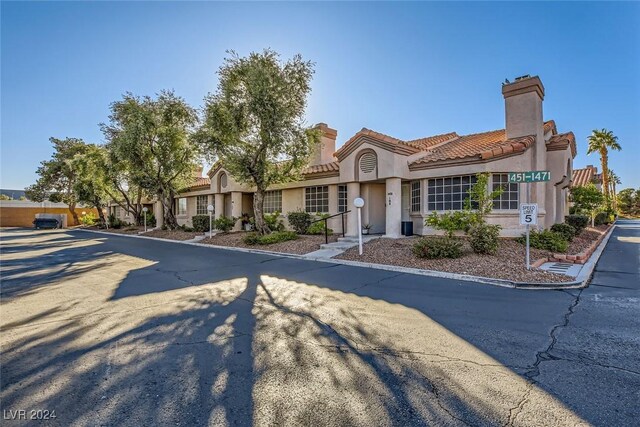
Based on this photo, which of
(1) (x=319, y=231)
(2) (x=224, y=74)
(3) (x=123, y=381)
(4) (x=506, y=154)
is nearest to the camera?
(3) (x=123, y=381)

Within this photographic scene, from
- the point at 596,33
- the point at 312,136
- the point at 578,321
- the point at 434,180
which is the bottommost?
the point at 578,321

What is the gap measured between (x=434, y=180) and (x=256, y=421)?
13.0 metres

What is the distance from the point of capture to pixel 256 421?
269 cm

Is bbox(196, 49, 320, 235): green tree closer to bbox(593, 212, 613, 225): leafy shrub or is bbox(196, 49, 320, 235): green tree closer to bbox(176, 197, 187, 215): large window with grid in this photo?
bbox(176, 197, 187, 215): large window with grid

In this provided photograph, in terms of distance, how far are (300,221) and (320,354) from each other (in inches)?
560

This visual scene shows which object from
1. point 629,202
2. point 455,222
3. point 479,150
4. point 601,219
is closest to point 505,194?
point 479,150

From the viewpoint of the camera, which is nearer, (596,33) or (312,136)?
(596,33)

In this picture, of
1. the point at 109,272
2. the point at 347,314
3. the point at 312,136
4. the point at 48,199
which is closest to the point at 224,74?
the point at 312,136

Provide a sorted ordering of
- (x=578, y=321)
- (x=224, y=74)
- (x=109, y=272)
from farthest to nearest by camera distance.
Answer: (x=224, y=74) < (x=109, y=272) < (x=578, y=321)

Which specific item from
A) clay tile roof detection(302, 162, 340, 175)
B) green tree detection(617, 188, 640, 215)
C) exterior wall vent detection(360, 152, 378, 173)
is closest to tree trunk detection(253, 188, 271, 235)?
clay tile roof detection(302, 162, 340, 175)

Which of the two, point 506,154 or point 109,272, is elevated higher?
point 506,154

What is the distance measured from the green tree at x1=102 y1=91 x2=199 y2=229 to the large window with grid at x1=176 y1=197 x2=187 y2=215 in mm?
3895

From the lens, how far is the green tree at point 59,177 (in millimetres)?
40188

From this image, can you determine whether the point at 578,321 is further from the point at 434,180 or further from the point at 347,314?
the point at 434,180
